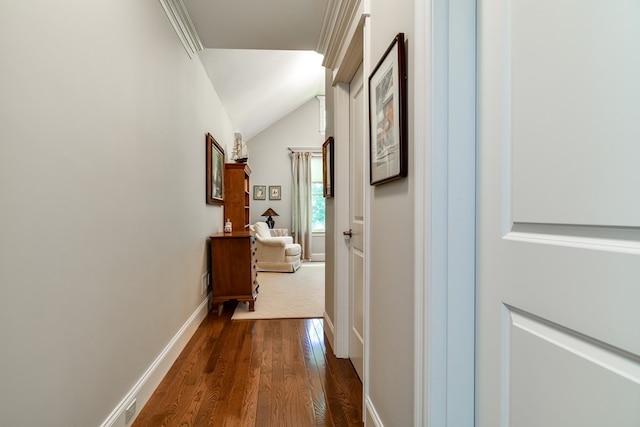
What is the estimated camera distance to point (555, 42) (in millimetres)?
668

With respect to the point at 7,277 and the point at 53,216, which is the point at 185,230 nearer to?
the point at 53,216

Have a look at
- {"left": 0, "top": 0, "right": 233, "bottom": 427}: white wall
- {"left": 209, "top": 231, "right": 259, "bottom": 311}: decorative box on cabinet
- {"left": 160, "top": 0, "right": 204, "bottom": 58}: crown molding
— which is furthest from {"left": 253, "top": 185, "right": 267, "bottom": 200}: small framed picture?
{"left": 0, "top": 0, "right": 233, "bottom": 427}: white wall

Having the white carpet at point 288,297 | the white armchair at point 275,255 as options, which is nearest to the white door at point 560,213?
the white carpet at point 288,297

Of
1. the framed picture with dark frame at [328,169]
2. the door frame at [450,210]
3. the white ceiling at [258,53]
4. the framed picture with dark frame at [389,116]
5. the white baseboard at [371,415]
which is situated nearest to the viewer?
the door frame at [450,210]

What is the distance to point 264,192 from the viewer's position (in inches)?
305

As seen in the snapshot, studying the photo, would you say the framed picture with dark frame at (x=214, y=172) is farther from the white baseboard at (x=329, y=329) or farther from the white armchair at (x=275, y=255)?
the white armchair at (x=275, y=255)

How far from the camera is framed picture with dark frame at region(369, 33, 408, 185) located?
118 centimetres

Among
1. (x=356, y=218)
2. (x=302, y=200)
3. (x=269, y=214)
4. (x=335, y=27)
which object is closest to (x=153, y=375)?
(x=356, y=218)

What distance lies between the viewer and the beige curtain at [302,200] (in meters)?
7.63

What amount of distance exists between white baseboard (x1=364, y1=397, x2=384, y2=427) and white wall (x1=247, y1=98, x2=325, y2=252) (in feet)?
20.2

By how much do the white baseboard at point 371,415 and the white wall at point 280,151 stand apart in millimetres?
6171

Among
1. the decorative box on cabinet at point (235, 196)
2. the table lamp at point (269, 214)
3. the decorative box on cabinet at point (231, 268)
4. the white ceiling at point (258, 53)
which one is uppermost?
the white ceiling at point (258, 53)

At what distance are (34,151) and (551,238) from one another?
4.50ft

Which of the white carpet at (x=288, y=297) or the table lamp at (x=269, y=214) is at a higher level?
the table lamp at (x=269, y=214)
